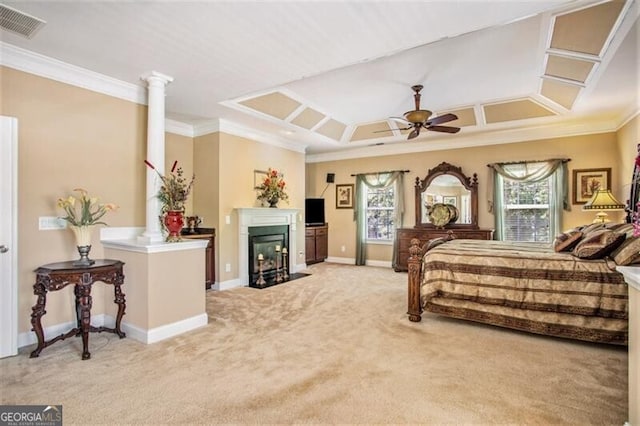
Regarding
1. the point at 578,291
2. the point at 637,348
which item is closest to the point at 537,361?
the point at 578,291

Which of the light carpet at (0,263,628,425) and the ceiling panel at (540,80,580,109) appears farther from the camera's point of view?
the ceiling panel at (540,80,580,109)

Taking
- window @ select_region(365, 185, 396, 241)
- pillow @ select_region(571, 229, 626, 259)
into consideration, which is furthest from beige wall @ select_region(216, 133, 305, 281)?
pillow @ select_region(571, 229, 626, 259)

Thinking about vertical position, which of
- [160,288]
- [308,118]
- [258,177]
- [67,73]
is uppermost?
[308,118]

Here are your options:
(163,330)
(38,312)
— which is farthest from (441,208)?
(38,312)

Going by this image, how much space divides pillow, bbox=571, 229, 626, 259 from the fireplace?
4.25m

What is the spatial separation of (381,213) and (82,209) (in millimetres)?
5694

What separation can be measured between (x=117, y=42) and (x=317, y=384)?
10.7 ft

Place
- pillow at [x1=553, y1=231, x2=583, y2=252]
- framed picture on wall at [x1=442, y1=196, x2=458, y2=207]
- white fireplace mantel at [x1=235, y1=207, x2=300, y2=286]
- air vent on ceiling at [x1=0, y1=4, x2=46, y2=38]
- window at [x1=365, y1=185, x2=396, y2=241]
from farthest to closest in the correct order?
window at [x1=365, y1=185, x2=396, y2=241] → framed picture on wall at [x1=442, y1=196, x2=458, y2=207] → white fireplace mantel at [x1=235, y1=207, x2=300, y2=286] → pillow at [x1=553, y1=231, x2=583, y2=252] → air vent on ceiling at [x1=0, y1=4, x2=46, y2=38]

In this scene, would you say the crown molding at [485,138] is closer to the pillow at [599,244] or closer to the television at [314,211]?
the television at [314,211]

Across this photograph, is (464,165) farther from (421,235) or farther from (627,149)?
(627,149)

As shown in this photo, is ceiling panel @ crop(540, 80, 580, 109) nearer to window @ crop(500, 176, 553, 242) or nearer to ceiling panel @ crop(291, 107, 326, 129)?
window @ crop(500, 176, 553, 242)

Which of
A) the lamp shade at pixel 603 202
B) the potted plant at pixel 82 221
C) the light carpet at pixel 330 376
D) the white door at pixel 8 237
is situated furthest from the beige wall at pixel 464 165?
Result: the white door at pixel 8 237

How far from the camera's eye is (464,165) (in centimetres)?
639

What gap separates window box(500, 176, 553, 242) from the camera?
5.73 m
